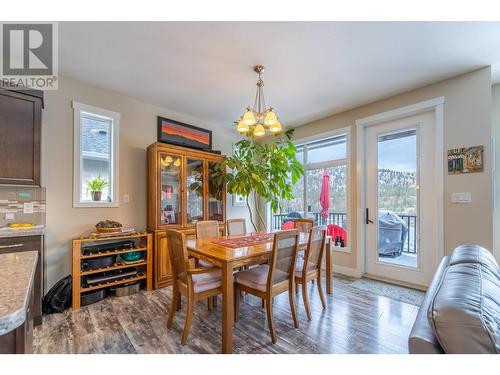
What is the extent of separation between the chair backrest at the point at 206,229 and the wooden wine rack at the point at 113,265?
0.73 m

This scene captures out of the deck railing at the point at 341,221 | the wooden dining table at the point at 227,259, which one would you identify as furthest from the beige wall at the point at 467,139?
Answer: the wooden dining table at the point at 227,259

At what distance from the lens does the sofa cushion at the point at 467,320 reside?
72cm

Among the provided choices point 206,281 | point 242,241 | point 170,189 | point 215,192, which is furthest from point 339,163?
point 206,281

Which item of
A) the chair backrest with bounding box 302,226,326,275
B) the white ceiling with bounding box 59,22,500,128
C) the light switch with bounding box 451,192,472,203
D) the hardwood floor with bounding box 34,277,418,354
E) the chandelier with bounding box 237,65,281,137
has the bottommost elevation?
the hardwood floor with bounding box 34,277,418,354

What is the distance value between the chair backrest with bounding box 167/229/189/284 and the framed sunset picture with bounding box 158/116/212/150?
2062mm

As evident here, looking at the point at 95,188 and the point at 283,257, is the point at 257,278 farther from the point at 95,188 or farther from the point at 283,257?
the point at 95,188

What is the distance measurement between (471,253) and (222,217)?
125 inches

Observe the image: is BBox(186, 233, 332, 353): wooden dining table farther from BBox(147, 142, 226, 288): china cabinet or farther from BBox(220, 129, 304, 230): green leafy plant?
BBox(220, 129, 304, 230): green leafy plant

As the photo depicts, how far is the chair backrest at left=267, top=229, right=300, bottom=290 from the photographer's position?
1961 mm

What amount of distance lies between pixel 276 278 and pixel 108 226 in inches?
85.2

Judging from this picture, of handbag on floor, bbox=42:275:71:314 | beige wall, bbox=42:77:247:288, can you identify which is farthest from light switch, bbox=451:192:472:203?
handbag on floor, bbox=42:275:71:314
